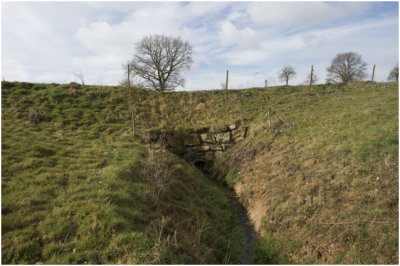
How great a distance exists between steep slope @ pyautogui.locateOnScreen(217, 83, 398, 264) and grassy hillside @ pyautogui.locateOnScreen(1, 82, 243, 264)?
1433 mm

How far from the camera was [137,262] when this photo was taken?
4.41 m

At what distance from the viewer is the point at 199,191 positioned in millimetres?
9820

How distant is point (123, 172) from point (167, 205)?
2226 millimetres

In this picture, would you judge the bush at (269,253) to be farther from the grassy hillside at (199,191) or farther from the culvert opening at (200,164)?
→ the culvert opening at (200,164)

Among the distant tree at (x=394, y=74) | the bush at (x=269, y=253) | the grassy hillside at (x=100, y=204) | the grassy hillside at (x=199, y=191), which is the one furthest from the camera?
the distant tree at (x=394, y=74)

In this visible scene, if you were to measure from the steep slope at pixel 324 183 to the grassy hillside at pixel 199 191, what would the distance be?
0.11 ft

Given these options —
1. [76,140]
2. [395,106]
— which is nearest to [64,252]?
[76,140]

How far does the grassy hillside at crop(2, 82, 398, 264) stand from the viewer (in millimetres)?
5008

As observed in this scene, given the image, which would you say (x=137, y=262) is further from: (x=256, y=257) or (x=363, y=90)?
(x=363, y=90)

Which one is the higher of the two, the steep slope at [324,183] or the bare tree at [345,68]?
the bare tree at [345,68]

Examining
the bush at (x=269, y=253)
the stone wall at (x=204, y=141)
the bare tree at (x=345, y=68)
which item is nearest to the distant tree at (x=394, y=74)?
the bare tree at (x=345, y=68)

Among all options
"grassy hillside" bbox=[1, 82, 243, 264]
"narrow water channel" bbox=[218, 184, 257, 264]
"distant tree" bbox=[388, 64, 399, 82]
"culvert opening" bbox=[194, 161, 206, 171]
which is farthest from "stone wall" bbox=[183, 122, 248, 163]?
"distant tree" bbox=[388, 64, 399, 82]

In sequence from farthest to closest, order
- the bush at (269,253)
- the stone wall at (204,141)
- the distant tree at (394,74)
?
the distant tree at (394,74), the stone wall at (204,141), the bush at (269,253)

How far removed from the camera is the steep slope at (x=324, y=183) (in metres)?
5.73
